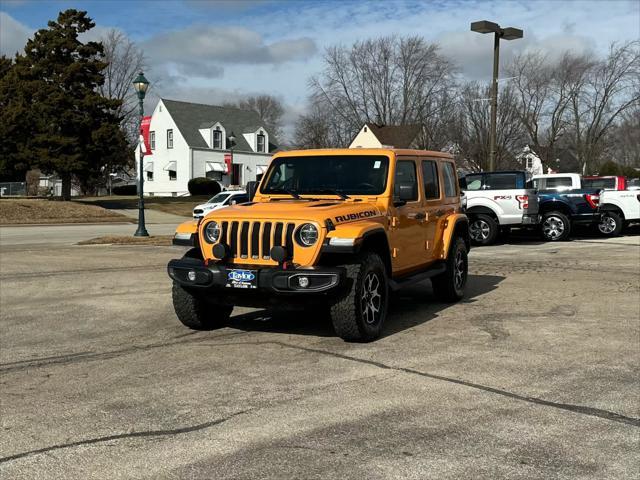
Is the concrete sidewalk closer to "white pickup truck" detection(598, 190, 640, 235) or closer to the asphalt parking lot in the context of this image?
"white pickup truck" detection(598, 190, 640, 235)

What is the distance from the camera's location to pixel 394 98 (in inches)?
2202

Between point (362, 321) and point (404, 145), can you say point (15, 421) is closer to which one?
point (362, 321)

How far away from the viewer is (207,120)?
5897 centimetres

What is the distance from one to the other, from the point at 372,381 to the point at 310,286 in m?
1.11

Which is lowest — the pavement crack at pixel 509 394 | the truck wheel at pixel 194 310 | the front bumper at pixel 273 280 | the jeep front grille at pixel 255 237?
the pavement crack at pixel 509 394

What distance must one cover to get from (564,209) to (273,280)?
14.9m

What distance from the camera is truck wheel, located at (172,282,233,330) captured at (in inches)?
271

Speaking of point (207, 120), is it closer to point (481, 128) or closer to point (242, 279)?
point (481, 128)

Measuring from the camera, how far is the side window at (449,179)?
8883mm

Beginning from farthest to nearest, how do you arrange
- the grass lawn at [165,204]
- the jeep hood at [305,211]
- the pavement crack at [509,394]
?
1. the grass lawn at [165,204]
2. the jeep hood at [305,211]
3. the pavement crack at [509,394]

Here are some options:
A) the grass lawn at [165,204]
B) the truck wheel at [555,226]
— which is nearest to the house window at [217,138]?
the grass lawn at [165,204]

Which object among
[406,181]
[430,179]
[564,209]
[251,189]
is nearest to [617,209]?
[564,209]

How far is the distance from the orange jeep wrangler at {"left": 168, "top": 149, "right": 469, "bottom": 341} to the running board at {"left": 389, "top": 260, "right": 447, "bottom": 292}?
20 mm

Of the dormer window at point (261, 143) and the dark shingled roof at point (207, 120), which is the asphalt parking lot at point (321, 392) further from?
the dormer window at point (261, 143)
